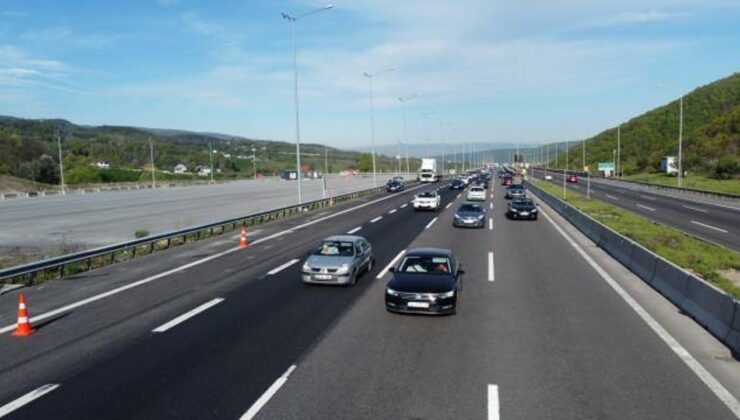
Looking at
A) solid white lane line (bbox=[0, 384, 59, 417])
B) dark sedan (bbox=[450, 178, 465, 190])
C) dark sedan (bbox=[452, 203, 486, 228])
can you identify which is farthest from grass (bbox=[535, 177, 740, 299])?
dark sedan (bbox=[450, 178, 465, 190])

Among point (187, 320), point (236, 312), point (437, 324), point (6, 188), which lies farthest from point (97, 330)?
point (6, 188)

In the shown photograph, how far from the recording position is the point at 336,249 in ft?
56.6

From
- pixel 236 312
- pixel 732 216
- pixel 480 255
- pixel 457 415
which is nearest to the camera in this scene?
pixel 457 415

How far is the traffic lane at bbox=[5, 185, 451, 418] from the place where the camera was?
812cm

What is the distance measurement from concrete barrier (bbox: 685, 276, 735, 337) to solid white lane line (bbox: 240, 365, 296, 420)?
7915 millimetres

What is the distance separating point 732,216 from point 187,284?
1400 inches

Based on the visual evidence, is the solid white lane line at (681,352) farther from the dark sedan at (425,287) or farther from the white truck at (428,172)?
the white truck at (428,172)

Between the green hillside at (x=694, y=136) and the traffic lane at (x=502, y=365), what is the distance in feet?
261

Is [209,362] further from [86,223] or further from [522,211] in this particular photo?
[86,223]

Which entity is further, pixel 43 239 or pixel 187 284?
Result: pixel 43 239

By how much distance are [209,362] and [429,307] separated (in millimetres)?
4824

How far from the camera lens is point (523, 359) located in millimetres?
10094

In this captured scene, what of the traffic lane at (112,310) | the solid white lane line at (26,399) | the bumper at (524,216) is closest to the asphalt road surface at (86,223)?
the traffic lane at (112,310)

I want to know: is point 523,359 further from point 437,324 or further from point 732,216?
point 732,216
